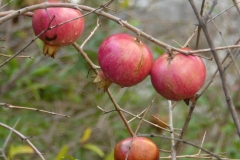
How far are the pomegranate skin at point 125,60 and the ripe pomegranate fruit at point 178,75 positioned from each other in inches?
1.5

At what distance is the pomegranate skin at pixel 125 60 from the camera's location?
1196mm

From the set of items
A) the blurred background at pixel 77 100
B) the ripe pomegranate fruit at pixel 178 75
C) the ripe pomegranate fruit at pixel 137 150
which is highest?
the ripe pomegranate fruit at pixel 178 75

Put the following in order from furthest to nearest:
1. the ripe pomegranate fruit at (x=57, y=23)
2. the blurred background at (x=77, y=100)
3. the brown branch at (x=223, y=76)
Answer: the blurred background at (x=77, y=100)
the ripe pomegranate fruit at (x=57, y=23)
the brown branch at (x=223, y=76)

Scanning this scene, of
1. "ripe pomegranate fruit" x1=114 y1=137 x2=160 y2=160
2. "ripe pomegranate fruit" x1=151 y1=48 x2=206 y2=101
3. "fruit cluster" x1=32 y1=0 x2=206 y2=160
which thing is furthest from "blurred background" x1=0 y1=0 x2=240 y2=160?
"ripe pomegranate fruit" x1=151 y1=48 x2=206 y2=101

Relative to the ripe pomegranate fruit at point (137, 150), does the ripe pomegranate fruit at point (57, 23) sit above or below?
above

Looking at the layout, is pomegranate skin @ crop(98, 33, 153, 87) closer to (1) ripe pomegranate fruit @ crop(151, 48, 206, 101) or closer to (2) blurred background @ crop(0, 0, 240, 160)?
(1) ripe pomegranate fruit @ crop(151, 48, 206, 101)

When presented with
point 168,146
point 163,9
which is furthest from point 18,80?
point 163,9

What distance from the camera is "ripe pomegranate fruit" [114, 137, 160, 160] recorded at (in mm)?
1352

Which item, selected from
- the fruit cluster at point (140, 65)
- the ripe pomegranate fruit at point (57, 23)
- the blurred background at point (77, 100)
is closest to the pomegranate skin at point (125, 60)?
the fruit cluster at point (140, 65)

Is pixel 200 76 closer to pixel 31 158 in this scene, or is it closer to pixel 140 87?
pixel 31 158

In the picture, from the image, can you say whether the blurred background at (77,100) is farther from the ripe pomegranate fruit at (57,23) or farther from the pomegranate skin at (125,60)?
the pomegranate skin at (125,60)

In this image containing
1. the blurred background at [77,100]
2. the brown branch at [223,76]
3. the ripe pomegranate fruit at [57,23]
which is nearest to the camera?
the brown branch at [223,76]

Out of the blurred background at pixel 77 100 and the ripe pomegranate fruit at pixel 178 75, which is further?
the blurred background at pixel 77 100

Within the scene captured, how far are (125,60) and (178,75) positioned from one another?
130 mm
